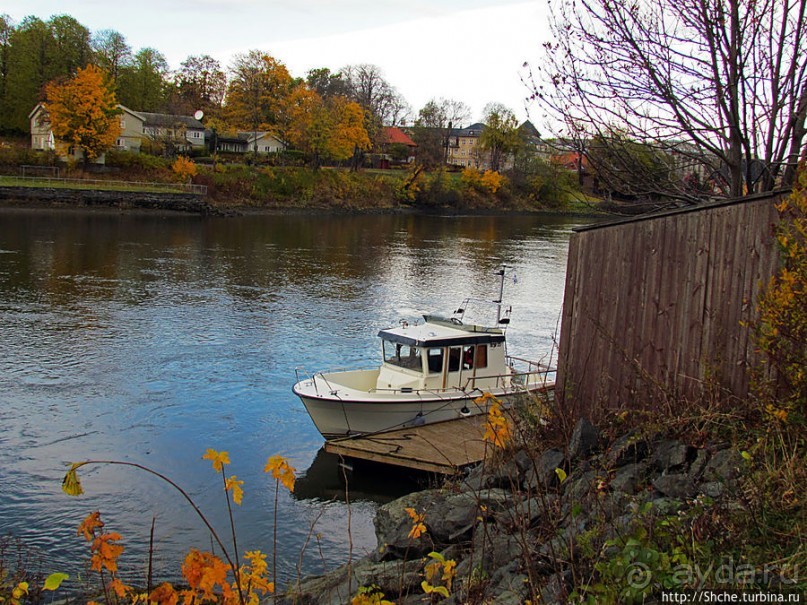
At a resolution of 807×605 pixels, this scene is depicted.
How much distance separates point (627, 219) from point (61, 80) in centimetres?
8441

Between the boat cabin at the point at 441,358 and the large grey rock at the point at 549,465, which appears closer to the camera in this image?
the large grey rock at the point at 549,465

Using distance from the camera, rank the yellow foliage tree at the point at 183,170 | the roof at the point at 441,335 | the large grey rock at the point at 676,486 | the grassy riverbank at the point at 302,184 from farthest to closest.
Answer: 1. the yellow foliage tree at the point at 183,170
2. the grassy riverbank at the point at 302,184
3. the roof at the point at 441,335
4. the large grey rock at the point at 676,486

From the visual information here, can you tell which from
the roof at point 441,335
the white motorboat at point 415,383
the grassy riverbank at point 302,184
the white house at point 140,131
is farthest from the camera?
the white house at point 140,131

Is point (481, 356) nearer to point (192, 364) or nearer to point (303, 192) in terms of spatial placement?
point (192, 364)

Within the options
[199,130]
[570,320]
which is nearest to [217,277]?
[570,320]

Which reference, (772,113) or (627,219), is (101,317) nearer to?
(627,219)

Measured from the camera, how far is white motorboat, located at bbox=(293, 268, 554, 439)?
1633 centimetres

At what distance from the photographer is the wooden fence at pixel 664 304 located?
8398mm

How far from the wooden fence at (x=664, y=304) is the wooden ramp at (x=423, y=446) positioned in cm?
378

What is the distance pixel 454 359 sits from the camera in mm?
17547

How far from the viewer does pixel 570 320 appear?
35.8 ft

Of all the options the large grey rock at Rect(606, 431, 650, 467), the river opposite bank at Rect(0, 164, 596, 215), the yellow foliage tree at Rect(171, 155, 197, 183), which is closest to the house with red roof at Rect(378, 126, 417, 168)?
the river opposite bank at Rect(0, 164, 596, 215)

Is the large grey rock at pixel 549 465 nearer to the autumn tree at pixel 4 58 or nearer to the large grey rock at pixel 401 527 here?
the large grey rock at pixel 401 527

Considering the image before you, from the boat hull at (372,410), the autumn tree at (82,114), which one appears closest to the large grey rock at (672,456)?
the boat hull at (372,410)
